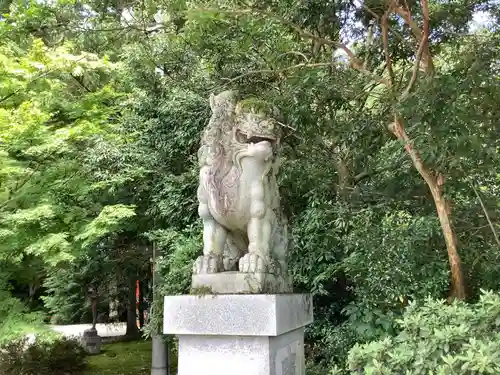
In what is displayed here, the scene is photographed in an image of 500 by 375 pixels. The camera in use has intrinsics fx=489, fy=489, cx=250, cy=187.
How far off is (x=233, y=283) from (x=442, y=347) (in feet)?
4.27

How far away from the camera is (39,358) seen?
8.30m

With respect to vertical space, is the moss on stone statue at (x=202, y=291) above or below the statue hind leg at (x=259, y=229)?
below

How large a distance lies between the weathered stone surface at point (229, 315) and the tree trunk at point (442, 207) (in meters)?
2.15

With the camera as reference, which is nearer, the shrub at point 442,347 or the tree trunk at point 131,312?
the shrub at point 442,347

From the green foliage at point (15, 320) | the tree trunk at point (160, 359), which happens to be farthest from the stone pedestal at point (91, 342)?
the green foliage at point (15, 320)

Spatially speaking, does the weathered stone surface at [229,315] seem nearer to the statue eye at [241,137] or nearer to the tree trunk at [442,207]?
the statue eye at [241,137]

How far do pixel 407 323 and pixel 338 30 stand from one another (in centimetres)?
404

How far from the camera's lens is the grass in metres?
9.38

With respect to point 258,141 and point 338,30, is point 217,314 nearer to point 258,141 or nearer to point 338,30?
point 258,141

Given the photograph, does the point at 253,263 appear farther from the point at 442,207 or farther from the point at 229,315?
the point at 442,207

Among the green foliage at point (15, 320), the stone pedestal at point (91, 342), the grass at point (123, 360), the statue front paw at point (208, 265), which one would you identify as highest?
the statue front paw at point (208, 265)

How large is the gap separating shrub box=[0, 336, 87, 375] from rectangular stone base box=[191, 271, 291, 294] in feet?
17.8

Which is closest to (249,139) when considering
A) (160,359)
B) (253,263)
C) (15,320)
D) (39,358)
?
(253,263)

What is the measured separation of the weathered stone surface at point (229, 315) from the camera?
3.02 metres
